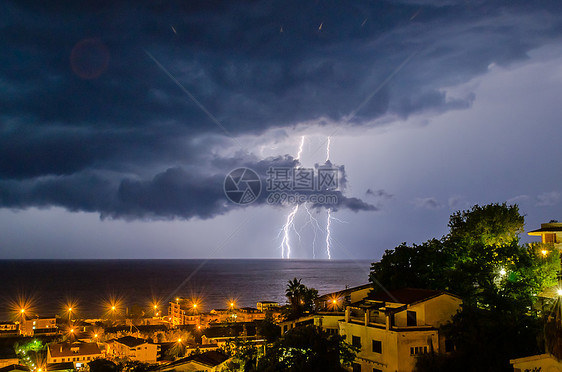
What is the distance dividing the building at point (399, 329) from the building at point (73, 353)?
68.3 ft

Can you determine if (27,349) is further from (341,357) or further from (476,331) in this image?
(476,331)

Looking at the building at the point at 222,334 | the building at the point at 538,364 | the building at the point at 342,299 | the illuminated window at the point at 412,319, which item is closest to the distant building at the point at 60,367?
the building at the point at 222,334

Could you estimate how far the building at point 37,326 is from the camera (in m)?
50.8

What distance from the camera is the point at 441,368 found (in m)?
16.8

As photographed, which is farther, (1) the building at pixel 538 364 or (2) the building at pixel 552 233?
(2) the building at pixel 552 233

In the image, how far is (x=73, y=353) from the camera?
34.2 meters

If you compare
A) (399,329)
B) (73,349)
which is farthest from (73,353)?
(399,329)

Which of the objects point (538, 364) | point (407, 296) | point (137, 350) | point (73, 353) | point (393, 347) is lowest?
point (73, 353)

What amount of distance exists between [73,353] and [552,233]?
1324 inches

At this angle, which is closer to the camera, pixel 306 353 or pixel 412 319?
pixel 306 353

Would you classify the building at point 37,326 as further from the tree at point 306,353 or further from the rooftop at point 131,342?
the tree at point 306,353

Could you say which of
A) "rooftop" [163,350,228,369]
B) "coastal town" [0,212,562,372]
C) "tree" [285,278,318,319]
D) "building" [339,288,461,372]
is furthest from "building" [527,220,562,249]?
"rooftop" [163,350,228,369]

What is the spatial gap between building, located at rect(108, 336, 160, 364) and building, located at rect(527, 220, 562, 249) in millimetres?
26920

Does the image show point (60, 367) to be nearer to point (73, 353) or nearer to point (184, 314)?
point (73, 353)
